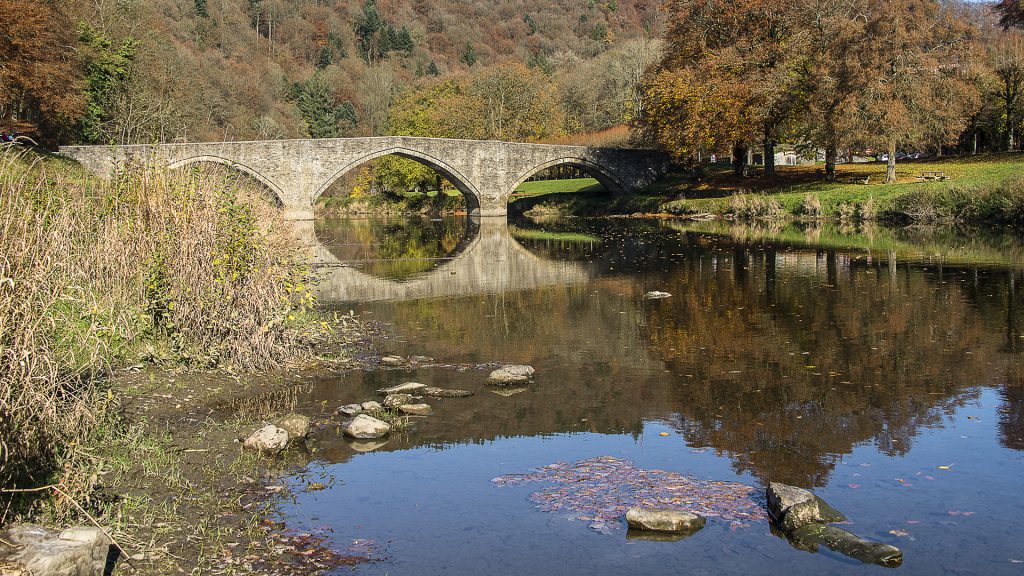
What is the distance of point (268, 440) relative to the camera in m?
7.42

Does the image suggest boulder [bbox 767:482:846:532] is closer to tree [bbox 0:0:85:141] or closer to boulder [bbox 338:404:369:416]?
boulder [bbox 338:404:369:416]

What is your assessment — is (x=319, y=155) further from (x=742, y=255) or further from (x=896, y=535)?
(x=896, y=535)

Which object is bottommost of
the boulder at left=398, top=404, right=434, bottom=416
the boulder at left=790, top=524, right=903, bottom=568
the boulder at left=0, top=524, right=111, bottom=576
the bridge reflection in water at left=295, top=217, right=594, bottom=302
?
the boulder at left=790, top=524, right=903, bottom=568

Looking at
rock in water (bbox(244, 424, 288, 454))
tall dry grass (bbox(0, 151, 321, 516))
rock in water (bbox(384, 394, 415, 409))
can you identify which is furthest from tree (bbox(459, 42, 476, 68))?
rock in water (bbox(244, 424, 288, 454))

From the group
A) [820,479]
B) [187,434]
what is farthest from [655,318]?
[187,434]

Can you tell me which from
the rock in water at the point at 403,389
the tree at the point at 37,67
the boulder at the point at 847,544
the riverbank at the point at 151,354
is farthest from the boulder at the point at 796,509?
the tree at the point at 37,67

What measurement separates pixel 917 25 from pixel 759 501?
35.0 metres

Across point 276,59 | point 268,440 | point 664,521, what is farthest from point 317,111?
point 664,521

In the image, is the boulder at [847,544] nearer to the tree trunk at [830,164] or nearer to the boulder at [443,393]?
the boulder at [443,393]

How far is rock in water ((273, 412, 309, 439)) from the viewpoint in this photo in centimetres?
779

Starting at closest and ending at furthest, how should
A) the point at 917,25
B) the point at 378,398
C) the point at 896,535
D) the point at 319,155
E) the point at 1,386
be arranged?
the point at 1,386, the point at 896,535, the point at 378,398, the point at 917,25, the point at 319,155

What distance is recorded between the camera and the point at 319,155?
47844 mm

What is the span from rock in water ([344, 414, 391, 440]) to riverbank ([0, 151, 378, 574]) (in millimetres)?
644

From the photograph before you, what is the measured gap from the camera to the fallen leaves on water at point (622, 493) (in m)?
6.15
